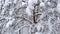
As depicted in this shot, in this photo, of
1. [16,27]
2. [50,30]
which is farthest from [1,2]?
[50,30]

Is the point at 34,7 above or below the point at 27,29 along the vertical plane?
above

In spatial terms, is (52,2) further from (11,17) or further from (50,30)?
(11,17)

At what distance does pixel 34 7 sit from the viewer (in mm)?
1360

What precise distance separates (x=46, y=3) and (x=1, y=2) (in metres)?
0.43

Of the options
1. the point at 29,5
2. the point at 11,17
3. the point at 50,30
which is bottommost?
the point at 50,30

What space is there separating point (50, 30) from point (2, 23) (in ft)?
1.49

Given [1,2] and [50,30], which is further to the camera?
[1,2]

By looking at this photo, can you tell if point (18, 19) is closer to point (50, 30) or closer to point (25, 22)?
point (25, 22)

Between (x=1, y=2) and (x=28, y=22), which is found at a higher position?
(x=1, y=2)

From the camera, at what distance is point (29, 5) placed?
1.36 metres

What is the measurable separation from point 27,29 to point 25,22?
7 centimetres

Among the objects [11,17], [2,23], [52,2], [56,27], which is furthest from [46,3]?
[2,23]

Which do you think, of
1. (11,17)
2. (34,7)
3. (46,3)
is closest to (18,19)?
(11,17)

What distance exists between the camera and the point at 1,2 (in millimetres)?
1449
